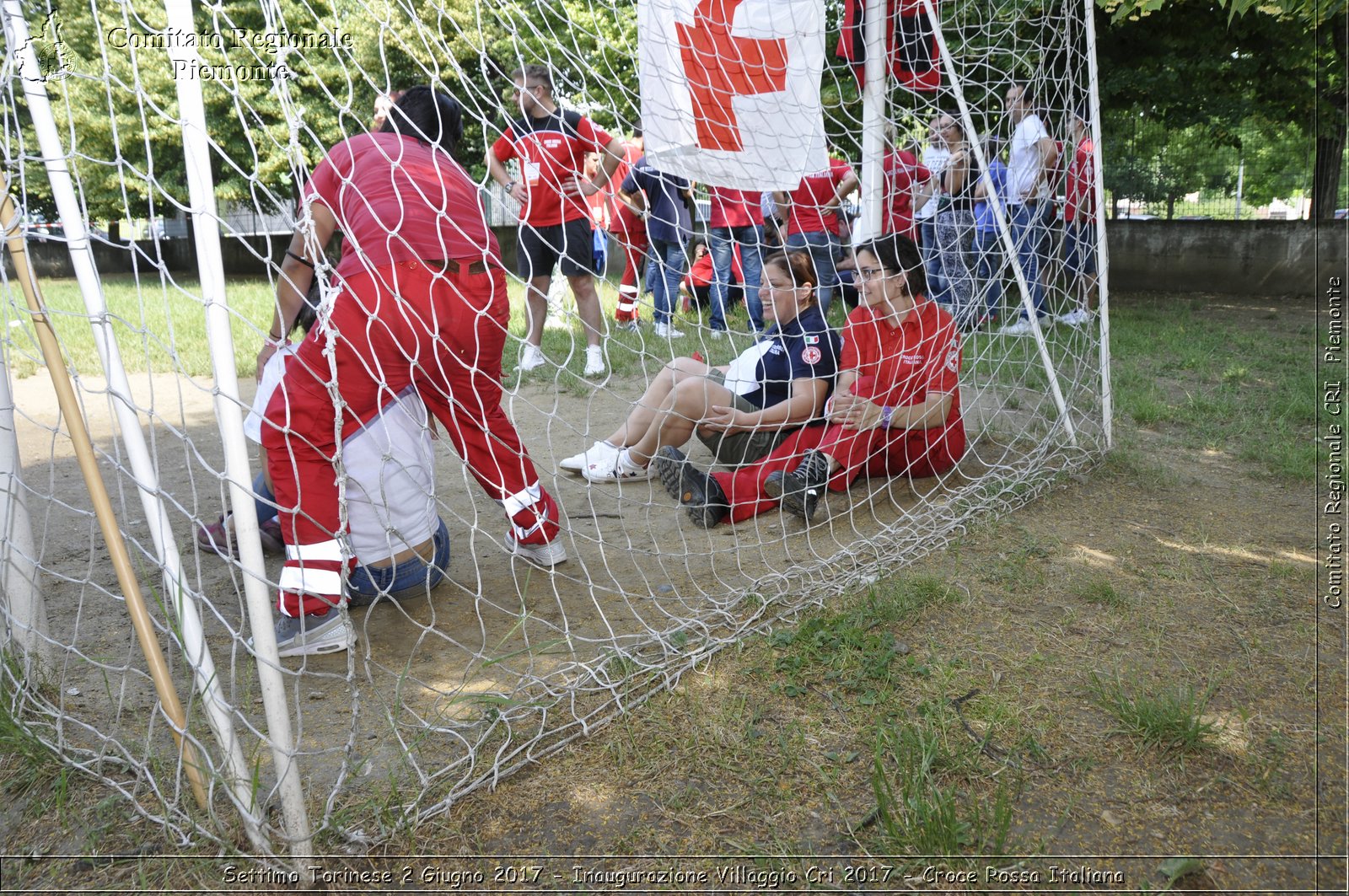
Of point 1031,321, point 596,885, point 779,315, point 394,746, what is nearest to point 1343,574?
point 1031,321

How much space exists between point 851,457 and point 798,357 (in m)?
0.44

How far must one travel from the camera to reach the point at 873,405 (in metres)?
3.28

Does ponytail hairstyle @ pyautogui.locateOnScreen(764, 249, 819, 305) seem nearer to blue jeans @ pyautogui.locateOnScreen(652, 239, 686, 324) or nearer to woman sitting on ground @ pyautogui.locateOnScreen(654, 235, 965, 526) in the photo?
woman sitting on ground @ pyautogui.locateOnScreen(654, 235, 965, 526)

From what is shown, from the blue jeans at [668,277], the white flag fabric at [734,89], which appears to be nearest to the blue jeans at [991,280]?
the white flag fabric at [734,89]

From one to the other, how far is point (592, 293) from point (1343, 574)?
338cm

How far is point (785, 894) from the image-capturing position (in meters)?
1.57

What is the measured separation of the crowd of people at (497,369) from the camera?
2.24 metres

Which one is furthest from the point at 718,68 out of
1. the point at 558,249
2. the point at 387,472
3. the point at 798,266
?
the point at 558,249

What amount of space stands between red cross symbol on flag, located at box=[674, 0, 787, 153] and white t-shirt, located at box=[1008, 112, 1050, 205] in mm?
1187

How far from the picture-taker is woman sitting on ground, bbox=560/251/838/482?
345 centimetres

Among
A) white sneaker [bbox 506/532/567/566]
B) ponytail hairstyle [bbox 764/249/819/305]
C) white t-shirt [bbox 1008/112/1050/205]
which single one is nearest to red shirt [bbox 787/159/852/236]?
white t-shirt [bbox 1008/112/1050/205]

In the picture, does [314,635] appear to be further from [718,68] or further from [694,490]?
[718,68]

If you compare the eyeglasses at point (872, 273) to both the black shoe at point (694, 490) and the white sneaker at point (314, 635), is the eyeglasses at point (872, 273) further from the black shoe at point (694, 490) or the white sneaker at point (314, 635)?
the white sneaker at point (314, 635)

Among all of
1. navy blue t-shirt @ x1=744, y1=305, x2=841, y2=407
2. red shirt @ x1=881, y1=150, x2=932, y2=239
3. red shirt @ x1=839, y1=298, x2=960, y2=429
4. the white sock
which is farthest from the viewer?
red shirt @ x1=881, y1=150, x2=932, y2=239
